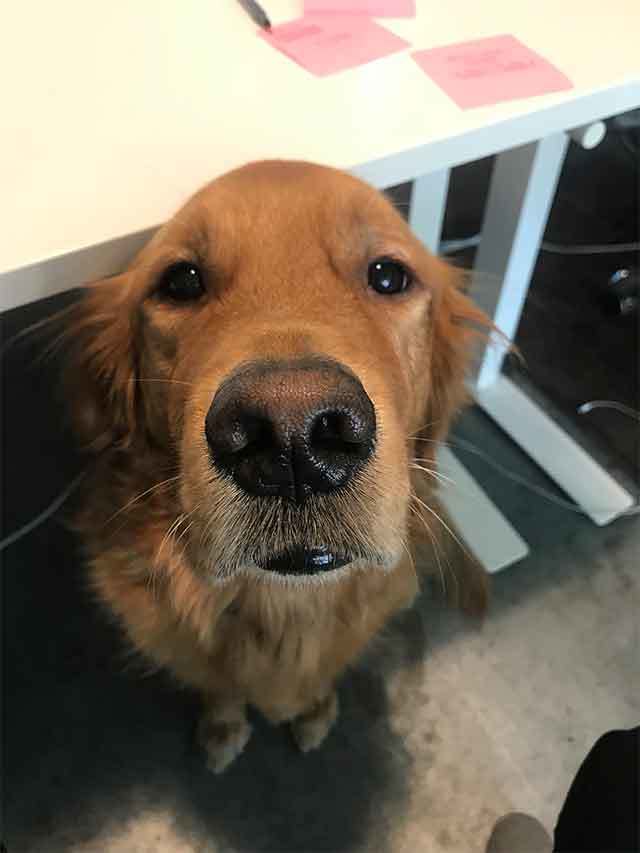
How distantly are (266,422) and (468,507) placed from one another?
4.26 feet

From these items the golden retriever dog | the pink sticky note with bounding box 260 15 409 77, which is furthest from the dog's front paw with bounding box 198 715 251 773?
the pink sticky note with bounding box 260 15 409 77

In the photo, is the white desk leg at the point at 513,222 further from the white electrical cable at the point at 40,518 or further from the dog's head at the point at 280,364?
the white electrical cable at the point at 40,518

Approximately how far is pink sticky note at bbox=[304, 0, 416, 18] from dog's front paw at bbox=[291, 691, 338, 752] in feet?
4.13

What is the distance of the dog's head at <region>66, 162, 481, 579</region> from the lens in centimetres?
78

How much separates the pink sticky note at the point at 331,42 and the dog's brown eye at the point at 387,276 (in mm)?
292

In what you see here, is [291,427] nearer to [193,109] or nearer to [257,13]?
[193,109]

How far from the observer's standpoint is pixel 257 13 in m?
1.19

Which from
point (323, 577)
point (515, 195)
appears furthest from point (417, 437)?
point (515, 195)

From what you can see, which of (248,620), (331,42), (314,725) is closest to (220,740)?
(314,725)

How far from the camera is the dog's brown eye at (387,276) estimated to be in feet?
3.49

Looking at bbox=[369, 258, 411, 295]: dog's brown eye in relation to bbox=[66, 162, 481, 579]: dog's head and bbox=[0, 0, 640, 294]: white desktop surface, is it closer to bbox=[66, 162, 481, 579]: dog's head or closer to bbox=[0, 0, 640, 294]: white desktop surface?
bbox=[66, 162, 481, 579]: dog's head

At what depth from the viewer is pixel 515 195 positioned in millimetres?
1722

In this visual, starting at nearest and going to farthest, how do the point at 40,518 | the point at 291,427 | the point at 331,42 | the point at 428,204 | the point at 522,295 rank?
the point at 291,427, the point at 331,42, the point at 428,204, the point at 40,518, the point at 522,295

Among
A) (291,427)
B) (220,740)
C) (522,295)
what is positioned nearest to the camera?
(291,427)
